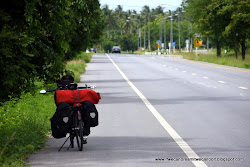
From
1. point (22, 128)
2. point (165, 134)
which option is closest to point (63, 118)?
point (22, 128)

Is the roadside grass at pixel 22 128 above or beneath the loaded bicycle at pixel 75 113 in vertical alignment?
beneath

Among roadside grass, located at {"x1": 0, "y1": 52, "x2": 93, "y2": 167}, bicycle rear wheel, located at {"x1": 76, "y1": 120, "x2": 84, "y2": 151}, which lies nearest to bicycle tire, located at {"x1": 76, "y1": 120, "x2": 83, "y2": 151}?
bicycle rear wheel, located at {"x1": 76, "y1": 120, "x2": 84, "y2": 151}

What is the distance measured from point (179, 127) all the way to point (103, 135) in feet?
5.80

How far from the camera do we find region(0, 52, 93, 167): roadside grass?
9031mm

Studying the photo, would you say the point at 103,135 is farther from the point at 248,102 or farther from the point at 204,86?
the point at 204,86

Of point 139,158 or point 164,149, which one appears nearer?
point 139,158

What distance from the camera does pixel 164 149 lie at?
9.92 metres

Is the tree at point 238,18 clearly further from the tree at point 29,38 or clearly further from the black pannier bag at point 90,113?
the black pannier bag at point 90,113

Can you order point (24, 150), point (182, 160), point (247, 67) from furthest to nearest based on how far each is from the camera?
point (247, 67) → point (24, 150) → point (182, 160)

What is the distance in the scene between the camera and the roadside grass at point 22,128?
9031mm

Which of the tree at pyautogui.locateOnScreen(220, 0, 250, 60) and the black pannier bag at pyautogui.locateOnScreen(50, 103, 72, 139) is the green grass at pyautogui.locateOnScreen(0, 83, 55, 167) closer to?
the black pannier bag at pyautogui.locateOnScreen(50, 103, 72, 139)

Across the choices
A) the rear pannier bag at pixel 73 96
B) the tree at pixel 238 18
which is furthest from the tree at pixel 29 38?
the tree at pixel 238 18

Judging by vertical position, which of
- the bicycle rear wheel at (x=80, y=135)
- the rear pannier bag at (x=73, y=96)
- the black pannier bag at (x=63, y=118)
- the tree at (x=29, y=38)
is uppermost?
the tree at (x=29, y=38)

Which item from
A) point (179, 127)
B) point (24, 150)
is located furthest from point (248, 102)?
point (24, 150)
